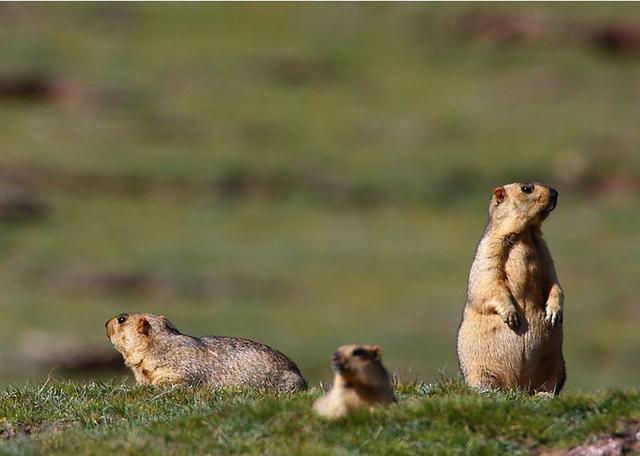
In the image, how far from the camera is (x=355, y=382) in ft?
39.1

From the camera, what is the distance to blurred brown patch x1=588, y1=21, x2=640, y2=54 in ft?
216

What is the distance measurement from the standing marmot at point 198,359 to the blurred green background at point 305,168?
12.3 meters

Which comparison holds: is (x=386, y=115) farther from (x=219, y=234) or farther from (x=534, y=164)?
(x=219, y=234)

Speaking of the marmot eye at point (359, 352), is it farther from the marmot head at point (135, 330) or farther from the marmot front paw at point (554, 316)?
the marmot head at point (135, 330)

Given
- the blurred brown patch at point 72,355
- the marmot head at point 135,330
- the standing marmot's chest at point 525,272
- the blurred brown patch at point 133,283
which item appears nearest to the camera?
the standing marmot's chest at point 525,272

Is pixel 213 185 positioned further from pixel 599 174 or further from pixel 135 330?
pixel 135 330

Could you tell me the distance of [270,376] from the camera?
15.3 metres

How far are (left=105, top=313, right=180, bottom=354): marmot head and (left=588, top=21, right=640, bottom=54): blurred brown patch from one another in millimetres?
52175

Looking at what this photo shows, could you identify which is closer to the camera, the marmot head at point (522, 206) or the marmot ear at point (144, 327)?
the marmot head at point (522, 206)

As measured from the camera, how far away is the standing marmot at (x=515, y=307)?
47.2 feet

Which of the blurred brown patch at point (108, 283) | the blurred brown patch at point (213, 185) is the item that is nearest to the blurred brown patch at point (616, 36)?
the blurred brown patch at point (213, 185)

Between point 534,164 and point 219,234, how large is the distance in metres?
12.0

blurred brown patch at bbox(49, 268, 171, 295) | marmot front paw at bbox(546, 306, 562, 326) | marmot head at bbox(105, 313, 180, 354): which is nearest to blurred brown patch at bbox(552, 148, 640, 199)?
blurred brown patch at bbox(49, 268, 171, 295)

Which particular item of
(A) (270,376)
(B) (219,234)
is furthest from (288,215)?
(A) (270,376)
